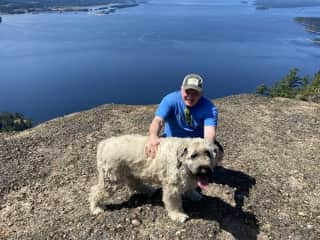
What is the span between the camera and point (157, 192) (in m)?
5.64

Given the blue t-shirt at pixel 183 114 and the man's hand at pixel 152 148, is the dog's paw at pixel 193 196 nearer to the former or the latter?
the blue t-shirt at pixel 183 114

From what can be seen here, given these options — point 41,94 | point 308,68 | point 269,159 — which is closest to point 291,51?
point 308,68

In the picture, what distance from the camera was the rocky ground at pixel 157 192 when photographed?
4.93 m

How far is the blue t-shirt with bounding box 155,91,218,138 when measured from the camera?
5133mm

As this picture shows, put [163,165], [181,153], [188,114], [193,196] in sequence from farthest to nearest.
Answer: [193,196]
[188,114]
[163,165]
[181,153]

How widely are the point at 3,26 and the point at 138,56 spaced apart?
49.1 meters

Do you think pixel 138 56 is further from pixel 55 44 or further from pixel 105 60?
pixel 55 44

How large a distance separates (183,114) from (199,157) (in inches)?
47.9

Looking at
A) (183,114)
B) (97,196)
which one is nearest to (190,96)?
(183,114)

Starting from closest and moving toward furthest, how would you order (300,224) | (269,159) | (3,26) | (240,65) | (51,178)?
(300,224) → (51,178) → (269,159) → (240,65) → (3,26)

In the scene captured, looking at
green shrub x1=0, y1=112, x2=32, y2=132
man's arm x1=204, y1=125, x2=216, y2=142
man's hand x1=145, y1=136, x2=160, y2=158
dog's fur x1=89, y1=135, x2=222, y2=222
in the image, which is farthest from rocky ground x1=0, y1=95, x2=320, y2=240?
green shrub x1=0, y1=112, x2=32, y2=132

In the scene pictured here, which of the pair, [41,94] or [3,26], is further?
[3,26]

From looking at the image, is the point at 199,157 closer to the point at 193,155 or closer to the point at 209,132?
the point at 193,155

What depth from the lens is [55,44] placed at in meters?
79.9
